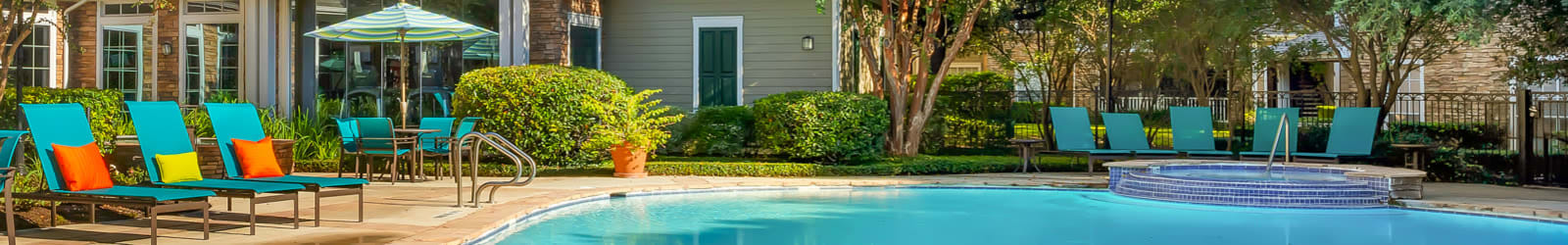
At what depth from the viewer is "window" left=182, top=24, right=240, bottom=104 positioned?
16562mm

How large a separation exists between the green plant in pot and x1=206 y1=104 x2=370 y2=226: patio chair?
443cm

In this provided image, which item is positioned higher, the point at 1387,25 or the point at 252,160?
the point at 1387,25

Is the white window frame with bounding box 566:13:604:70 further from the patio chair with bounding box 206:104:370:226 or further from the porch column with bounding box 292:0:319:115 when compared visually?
the patio chair with bounding box 206:104:370:226

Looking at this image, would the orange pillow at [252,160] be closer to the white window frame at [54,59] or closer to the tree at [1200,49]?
the tree at [1200,49]

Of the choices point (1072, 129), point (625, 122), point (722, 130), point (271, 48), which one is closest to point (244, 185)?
point (625, 122)

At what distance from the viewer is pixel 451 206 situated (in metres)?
8.84

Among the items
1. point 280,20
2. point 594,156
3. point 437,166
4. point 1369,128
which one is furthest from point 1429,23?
point 280,20

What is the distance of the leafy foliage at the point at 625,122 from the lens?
40.6 feet

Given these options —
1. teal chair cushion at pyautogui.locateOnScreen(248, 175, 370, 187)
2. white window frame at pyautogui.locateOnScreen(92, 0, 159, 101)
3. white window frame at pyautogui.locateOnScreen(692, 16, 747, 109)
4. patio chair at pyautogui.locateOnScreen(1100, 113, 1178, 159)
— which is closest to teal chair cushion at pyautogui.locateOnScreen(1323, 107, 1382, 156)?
patio chair at pyautogui.locateOnScreen(1100, 113, 1178, 159)

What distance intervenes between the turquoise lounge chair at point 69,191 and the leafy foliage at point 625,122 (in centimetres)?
603

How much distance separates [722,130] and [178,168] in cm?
807

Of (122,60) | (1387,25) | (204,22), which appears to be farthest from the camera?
(122,60)

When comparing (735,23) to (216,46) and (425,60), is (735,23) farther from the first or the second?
(216,46)

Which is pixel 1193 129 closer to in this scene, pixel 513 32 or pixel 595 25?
pixel 595 25
